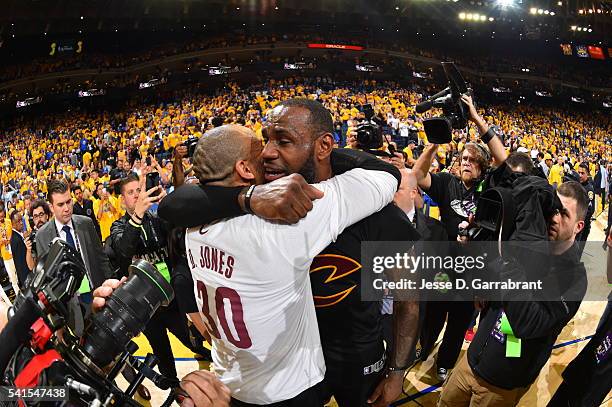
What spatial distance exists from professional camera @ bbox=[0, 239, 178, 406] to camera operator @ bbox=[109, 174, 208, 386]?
6.65 feet

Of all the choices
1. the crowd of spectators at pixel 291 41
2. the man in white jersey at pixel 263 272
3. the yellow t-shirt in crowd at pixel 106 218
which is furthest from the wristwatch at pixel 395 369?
the crowd of spectators at pixel 291 41

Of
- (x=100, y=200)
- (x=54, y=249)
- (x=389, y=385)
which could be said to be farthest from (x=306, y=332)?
(x=100, y=200)

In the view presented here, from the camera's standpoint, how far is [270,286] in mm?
1570

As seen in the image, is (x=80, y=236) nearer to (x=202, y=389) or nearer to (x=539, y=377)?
(x=202, y=389)

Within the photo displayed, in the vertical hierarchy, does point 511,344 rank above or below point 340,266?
below

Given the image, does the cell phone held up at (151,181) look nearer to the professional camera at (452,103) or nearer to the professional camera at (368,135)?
the professional camera at (368,135)

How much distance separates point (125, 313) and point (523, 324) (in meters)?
1.70

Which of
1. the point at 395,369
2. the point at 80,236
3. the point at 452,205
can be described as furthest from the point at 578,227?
the point at 80,236

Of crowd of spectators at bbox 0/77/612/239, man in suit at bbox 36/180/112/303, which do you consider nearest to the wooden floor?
man in suit at bbox 36/180/112/303

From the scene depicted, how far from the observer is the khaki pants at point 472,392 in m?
2.54

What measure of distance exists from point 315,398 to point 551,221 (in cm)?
155

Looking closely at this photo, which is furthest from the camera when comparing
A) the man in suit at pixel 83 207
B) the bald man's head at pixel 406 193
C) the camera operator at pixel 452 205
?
the man in suit at pixel 83 207

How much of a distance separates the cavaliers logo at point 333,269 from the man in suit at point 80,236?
7.35ft

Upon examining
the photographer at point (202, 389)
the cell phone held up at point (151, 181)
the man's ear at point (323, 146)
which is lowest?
the cell phone held up at point (151, 181)
